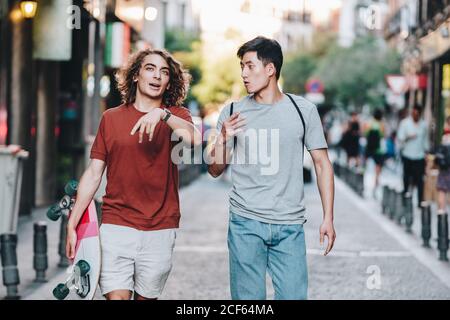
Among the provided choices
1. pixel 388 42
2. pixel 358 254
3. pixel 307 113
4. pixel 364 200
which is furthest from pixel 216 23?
pixel 307 113

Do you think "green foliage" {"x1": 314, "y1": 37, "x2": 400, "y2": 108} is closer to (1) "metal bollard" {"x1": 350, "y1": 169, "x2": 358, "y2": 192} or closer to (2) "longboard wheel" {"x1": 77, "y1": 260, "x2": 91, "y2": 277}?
(1) "metal bollard" {"x1": 350, "y1": 169, "x2": 358, "y2": 192}

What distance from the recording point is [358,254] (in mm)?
11617

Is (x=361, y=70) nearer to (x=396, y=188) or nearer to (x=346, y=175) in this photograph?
(x=346, y=175)

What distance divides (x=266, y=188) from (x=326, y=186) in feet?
1.18

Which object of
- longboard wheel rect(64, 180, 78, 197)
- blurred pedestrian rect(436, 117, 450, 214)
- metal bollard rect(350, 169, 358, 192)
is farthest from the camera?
metal bollard rect(350, 169, 358, 192)

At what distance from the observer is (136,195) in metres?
5.07

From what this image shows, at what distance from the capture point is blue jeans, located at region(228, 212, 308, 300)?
16.4 ft

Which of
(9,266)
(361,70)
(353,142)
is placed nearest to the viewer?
(9,266)

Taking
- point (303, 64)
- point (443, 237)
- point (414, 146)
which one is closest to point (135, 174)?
point (443, 237)

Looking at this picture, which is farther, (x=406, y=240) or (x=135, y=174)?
(x=406, y=240)

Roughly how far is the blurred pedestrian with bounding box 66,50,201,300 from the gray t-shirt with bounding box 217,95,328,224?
0.28m

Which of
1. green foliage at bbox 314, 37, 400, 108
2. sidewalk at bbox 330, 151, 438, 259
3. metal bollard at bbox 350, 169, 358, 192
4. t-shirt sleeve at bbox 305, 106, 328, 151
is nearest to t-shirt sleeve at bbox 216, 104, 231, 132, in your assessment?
t-shirt sleeve at bbox 305, 106, 328, 151

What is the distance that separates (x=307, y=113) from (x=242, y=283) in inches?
36.6

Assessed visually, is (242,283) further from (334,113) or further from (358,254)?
(334,113)
